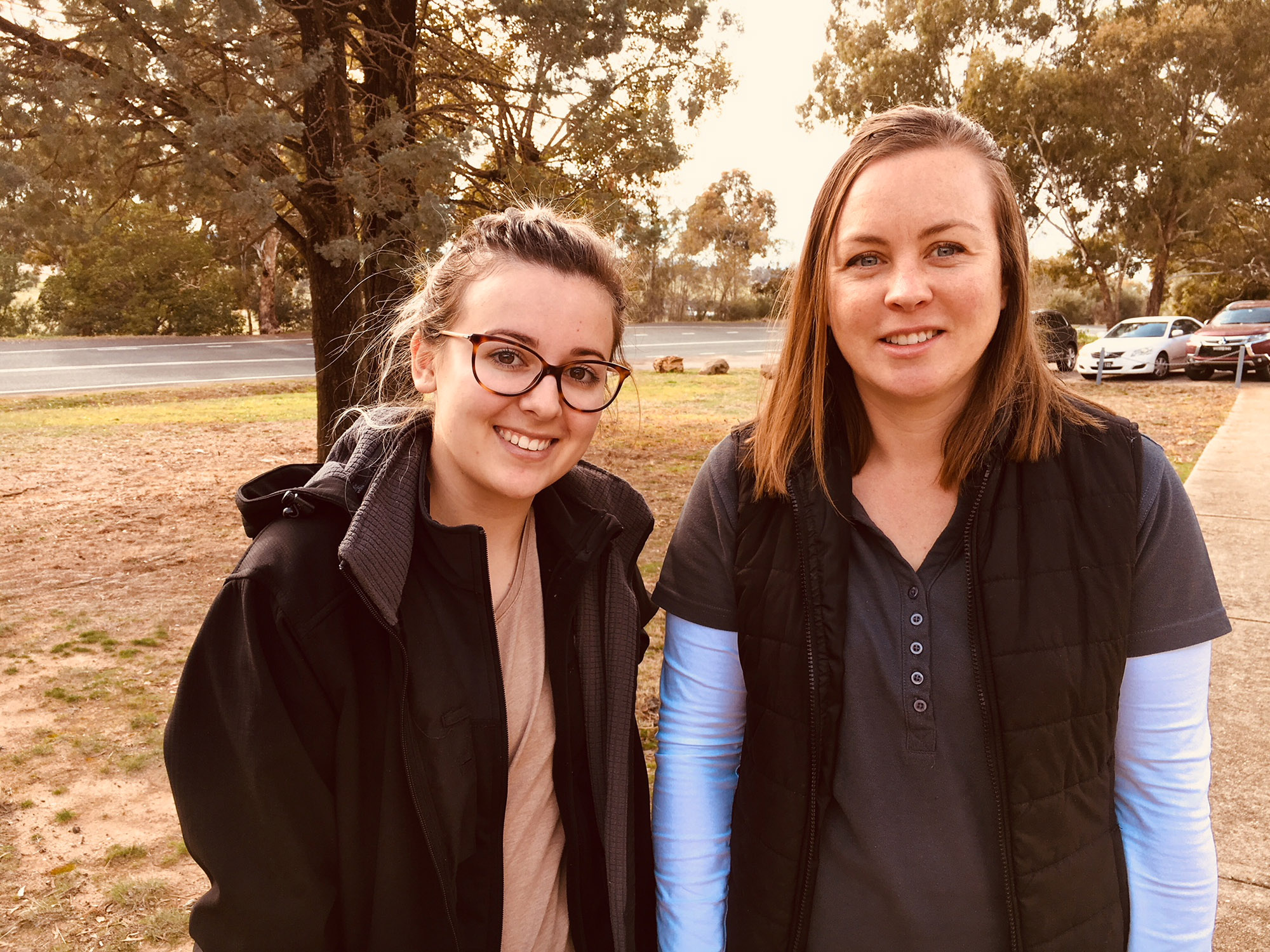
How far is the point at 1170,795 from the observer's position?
148cm

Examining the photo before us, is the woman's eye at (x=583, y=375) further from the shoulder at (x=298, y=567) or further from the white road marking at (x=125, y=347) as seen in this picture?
the white road marking at (x=125, y=347)

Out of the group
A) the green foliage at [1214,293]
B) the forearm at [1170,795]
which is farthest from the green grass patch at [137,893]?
the green foliage at [1214,293]

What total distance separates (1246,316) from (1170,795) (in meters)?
23.2

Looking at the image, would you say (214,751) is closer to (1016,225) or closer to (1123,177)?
(1016,225)

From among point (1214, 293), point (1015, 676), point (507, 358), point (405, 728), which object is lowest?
point (405, 728)

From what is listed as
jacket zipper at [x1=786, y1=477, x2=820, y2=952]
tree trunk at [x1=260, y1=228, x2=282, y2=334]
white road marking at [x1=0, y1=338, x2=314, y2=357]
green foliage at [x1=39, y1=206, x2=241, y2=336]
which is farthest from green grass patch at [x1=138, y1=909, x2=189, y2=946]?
tree trunk at [x1=260, y1=228, x2=282, y2=334]

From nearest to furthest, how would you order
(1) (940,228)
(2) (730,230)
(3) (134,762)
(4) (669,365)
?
(1) (940,228) → (3) (134,762) → (4) (669,365) → (2) (730,230)

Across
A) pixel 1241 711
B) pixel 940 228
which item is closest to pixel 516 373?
pixel 940 228

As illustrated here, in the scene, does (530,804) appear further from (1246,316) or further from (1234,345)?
(1246,316)

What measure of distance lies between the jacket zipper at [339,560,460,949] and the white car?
2112cm

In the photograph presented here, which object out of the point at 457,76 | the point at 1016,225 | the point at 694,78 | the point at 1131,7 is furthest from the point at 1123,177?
the point at 1016,225

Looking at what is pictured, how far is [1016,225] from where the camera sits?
1640 millimetres

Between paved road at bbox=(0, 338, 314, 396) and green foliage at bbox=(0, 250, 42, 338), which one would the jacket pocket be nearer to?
paved road at bbox=(0, 338, 314, 396)

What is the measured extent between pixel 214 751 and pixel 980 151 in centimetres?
163
